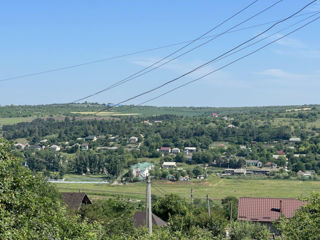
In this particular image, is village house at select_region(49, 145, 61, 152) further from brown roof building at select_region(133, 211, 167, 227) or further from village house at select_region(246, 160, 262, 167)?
brown roof building at select_region(133, 211, 167, 227)

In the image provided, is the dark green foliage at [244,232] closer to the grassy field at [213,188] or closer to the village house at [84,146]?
the grassy field at [213,188]

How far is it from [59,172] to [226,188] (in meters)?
41.6

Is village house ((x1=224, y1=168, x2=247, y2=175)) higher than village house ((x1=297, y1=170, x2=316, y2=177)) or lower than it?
lower

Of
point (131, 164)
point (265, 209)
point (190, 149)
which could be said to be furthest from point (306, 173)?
point (265, 209)

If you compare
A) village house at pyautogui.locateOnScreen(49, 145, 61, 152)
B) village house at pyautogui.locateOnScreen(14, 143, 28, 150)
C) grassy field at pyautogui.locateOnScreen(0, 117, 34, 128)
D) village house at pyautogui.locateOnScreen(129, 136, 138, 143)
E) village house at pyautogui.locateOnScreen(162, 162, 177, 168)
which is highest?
grassy field at pyautogui.locateOnScreen(0, 117, 34, 128)

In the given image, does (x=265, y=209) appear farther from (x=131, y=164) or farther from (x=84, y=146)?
(x=84, y=146)

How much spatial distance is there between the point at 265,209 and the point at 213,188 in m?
50.7

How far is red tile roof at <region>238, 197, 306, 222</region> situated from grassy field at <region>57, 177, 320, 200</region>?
32.9 m

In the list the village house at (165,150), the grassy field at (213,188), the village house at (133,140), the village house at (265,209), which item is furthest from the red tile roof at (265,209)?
the village house at (133,140)

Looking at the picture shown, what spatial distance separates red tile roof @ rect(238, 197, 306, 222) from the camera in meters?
42.6

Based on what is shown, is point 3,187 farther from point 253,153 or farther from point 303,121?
point 303,121

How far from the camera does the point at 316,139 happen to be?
493 ft

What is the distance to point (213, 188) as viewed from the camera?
94188 millimetres

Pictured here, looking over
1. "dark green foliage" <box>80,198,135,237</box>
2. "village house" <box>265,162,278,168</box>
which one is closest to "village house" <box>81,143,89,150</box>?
"village house" <box>265,162,278,168</box>
